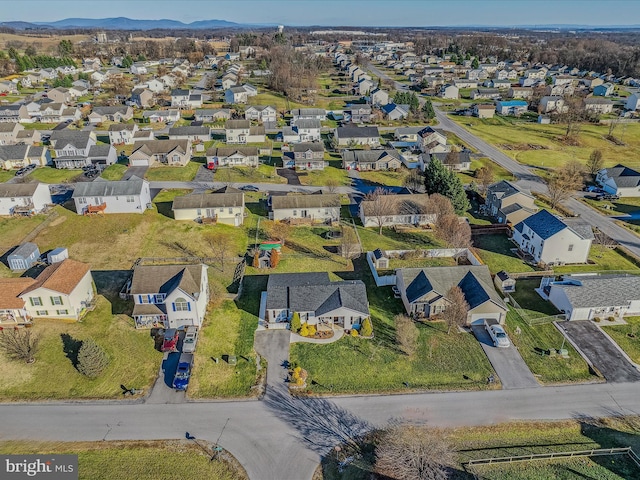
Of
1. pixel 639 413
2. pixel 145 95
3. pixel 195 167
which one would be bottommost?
pixel 639 413

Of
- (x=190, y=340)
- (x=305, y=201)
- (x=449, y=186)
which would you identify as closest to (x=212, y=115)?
(x=305, y=201)

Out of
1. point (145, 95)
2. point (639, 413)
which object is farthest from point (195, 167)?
point (639, 413)

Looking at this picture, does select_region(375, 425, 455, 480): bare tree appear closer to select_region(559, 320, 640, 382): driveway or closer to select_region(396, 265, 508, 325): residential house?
select_region(396, 265, 508, 325): residential house

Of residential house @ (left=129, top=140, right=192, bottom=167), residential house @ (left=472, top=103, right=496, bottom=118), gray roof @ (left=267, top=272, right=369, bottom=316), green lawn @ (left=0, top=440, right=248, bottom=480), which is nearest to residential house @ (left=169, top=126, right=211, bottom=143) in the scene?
residential house @ (left=129, top=140, right=192, bottom=167)

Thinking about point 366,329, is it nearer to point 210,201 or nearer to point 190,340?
point 190,340

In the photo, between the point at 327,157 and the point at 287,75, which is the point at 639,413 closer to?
the point at 327,157

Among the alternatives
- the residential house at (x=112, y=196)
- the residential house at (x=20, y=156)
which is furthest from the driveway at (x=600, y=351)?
the residential house at (x=20, y=156)
